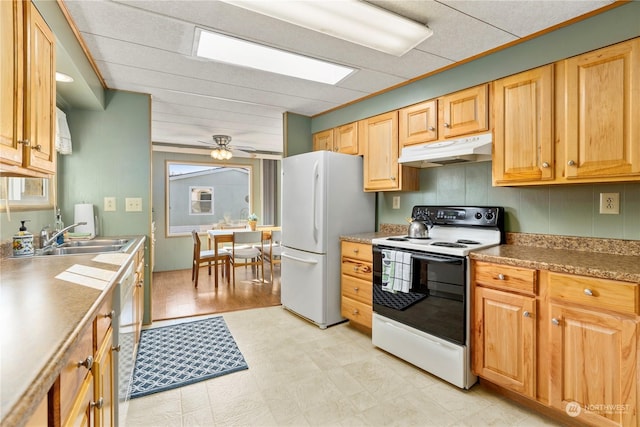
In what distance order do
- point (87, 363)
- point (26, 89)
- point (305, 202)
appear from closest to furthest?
point (87, 363) → point (26, 89) → point (305, 202)

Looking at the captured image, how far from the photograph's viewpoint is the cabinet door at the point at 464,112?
88.6 inches

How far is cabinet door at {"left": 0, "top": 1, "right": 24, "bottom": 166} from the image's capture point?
116cm

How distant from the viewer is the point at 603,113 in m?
1.72

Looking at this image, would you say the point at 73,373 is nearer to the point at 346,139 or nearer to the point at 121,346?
the point at 121,346

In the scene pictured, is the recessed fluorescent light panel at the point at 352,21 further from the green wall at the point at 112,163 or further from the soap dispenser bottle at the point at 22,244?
the green wall at the point at 112,163

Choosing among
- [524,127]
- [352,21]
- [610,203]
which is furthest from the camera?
[524,127]

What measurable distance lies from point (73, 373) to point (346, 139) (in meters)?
2.98

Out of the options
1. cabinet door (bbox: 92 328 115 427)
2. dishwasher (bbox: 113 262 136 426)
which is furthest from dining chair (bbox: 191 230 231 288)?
cabinet door (bbox: 92 328 115 427)

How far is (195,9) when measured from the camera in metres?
1.71

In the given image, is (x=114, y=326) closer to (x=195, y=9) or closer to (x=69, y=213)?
(x=195, y=9)

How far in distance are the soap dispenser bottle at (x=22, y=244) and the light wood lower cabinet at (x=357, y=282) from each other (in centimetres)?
225

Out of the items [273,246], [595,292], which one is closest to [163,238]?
[273,246]

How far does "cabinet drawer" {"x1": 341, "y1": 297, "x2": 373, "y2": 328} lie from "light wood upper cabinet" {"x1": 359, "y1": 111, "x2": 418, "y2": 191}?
3.59 ft

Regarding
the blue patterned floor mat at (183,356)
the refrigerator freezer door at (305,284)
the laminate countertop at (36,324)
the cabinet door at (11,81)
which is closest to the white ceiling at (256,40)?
the cabinet door at (11,81)
